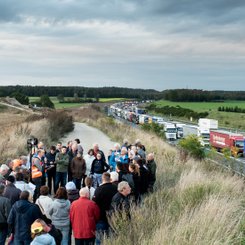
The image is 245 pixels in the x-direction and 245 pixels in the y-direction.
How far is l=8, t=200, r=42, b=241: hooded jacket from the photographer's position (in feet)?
27.3

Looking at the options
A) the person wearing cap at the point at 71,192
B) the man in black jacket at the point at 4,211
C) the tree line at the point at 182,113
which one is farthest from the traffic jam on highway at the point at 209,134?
the tree line at the point at 182,113

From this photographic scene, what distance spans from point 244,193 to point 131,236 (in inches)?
181

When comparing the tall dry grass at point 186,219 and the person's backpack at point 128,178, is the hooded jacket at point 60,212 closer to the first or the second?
the tall dry grass at point 186,219

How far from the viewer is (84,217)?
872cm

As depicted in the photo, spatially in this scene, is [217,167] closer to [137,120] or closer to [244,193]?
[244,193]

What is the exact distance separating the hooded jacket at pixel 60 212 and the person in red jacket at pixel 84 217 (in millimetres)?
225

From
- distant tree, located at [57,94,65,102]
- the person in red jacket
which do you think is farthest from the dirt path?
distant tree, located at [57,94,65,102]

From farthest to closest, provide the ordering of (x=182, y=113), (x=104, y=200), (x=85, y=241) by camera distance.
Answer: (x=182, y=113) < (x=104, y=200) < (x=85, y=241)

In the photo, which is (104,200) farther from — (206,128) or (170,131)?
(170,131)

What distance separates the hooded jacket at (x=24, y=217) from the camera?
832 cm

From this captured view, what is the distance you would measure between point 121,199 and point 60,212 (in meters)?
1.21

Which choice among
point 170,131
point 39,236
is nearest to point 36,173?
point 39,236

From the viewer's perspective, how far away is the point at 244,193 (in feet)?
38.7

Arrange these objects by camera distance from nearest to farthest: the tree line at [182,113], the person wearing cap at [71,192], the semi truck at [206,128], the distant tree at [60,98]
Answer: the person wearing cap at [71,192]
the semi truck at [206,128]
the tree line at [182,113]
the distant tree at [60,98]
